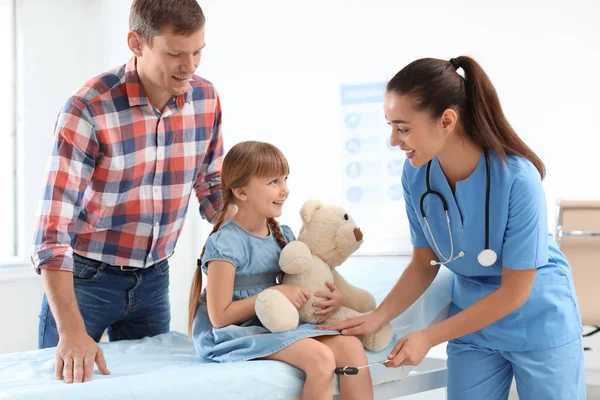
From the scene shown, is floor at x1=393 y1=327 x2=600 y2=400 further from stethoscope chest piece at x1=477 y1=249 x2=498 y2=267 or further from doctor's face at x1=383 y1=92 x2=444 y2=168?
doctor's face at x1=383 y1=92 x2=444 y2=168

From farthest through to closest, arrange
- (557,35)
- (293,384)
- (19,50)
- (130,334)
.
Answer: (19,50)
(557,35)
(130,334)
(293,384)

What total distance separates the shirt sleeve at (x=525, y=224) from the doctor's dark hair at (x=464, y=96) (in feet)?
0.23

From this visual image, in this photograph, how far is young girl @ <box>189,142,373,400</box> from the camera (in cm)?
145

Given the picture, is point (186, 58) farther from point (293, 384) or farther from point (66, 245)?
point (293, 384)

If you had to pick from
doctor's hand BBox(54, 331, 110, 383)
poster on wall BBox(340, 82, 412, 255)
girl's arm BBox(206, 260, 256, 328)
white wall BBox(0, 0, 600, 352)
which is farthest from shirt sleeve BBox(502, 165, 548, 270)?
poster on wall BBox(340, 82, 412, 255)

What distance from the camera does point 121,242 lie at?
5.62ft

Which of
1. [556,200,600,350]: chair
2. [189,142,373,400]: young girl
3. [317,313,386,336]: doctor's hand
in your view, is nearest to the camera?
[189,142,373,400]: young girl

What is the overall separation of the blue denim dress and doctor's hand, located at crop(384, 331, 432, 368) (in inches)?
6.5

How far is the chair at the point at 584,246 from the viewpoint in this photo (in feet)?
7.70

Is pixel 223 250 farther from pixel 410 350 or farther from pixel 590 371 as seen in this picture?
pixel 590 371

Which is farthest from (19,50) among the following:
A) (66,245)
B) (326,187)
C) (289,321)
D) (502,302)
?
(502,302)

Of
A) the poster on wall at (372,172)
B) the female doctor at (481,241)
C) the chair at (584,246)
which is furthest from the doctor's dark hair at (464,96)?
the poster on wall at (372,172)

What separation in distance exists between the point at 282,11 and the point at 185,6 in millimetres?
1827

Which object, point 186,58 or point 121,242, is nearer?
point 186,58
